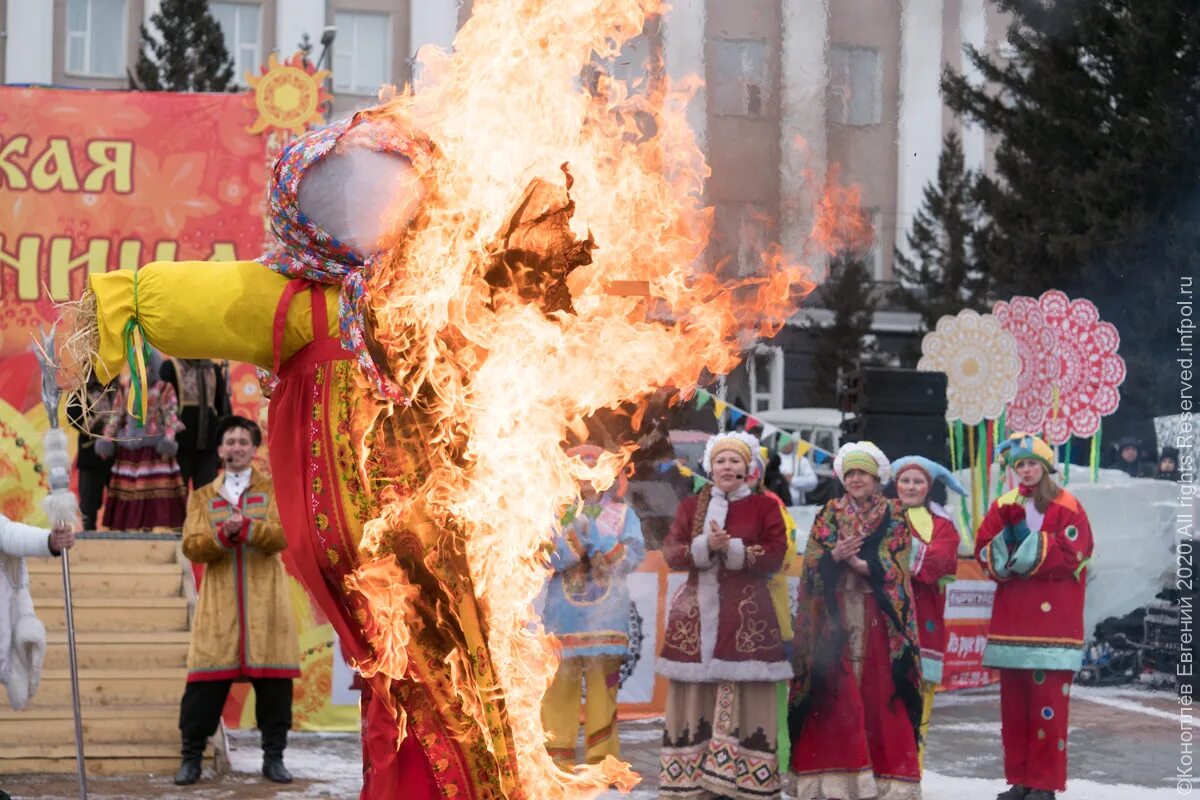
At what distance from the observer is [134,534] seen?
33.7 ft

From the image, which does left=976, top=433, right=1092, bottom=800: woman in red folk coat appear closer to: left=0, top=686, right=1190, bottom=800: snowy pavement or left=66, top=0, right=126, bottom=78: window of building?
left=0, top=686, right=1190, bottom=800: snowy pavement

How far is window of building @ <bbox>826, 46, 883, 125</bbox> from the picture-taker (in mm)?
5617

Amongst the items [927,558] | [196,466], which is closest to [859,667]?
[927,558]

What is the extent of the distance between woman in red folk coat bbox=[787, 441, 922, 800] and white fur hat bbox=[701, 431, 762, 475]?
46cm

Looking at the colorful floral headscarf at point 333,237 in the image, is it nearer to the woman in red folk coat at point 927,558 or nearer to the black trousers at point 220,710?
the black trousers at point 220,710

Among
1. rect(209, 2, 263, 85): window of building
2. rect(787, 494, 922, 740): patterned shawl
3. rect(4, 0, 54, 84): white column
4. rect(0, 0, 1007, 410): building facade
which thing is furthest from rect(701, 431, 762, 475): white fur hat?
rect(209, 2, 263, 85): window of building

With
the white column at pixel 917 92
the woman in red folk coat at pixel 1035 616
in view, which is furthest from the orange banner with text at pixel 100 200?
the white column at pixel 917 92

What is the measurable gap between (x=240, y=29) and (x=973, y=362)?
1165 cm

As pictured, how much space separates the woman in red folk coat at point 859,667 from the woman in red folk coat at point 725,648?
24cm

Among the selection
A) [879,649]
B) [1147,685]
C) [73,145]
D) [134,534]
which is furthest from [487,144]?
[1147,685]

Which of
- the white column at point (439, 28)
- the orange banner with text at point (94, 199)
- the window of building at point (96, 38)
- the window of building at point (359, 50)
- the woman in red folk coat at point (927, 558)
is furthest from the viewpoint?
the window of building at point (96, 38)

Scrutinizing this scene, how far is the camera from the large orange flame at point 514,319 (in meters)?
3.43

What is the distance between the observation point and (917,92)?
5801 mm

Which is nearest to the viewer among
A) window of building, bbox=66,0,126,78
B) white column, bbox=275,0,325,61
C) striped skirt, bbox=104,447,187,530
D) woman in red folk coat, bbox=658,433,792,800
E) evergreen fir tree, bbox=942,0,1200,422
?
evergreen fir tree, bbox=942,0,1200,422
